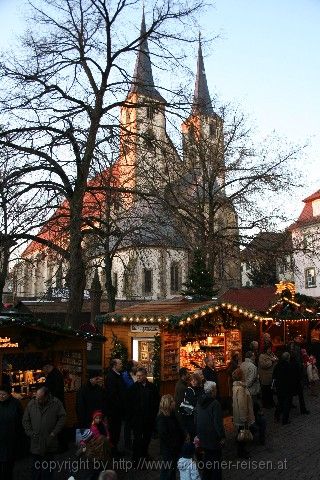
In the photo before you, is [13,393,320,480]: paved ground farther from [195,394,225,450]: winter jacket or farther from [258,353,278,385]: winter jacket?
[258,353,278,385]: winter jacket

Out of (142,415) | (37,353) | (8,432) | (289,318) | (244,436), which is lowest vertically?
(244,436)

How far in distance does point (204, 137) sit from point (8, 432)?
12.9 m

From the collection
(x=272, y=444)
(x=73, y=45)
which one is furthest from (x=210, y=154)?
(x=272, y=444)

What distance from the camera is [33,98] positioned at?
48.5 ft

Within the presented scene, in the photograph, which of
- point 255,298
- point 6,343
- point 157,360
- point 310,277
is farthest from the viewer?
point 310,277

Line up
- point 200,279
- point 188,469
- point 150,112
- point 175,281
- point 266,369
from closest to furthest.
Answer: point 188,469
point 266,369
point 150,112
point 200,279
point 175,281

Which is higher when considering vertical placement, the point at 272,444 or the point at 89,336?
the point at 89,336

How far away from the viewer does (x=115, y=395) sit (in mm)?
9594

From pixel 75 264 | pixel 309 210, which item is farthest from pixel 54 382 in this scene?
pixel 309 210

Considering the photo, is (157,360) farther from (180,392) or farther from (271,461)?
(271,461)

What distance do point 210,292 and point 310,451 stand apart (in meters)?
10.9

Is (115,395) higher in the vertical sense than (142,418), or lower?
higher

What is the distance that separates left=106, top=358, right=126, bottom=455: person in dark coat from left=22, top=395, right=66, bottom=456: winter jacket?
2155mm

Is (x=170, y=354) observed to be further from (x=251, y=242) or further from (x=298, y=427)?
(x=251, y=242)
